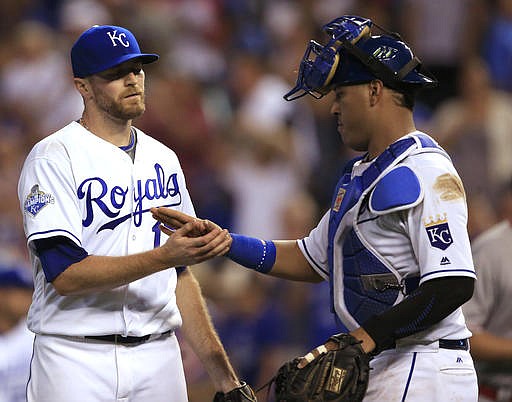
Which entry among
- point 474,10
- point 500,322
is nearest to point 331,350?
point 500,322

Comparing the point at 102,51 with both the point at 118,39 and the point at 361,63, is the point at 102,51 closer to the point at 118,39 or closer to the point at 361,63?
the point at 118,39

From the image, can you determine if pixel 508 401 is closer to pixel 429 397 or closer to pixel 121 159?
pixel 429 397

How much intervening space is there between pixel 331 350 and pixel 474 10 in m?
6.65

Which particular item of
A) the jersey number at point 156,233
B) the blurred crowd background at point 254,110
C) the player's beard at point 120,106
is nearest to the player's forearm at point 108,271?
the jersey number at point 156,233

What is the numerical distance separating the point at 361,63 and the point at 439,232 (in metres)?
0.76

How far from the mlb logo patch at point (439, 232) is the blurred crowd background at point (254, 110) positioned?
3669 mm

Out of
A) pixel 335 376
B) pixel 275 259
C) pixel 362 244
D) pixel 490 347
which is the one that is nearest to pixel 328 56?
pixel 362 244

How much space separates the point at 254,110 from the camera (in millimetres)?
9156

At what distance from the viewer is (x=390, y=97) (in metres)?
4.02

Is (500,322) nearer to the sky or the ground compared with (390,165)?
nearer to the ground

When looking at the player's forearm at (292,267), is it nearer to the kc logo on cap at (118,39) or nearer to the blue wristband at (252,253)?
the blue wristband at (252,253)

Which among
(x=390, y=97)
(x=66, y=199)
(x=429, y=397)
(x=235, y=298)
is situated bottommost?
(x=235, y=298)

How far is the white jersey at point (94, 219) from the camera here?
3947 millimetres

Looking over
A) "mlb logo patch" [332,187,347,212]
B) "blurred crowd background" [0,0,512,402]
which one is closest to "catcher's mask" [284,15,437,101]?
"mlb logo patch" [332,187,347,212]
